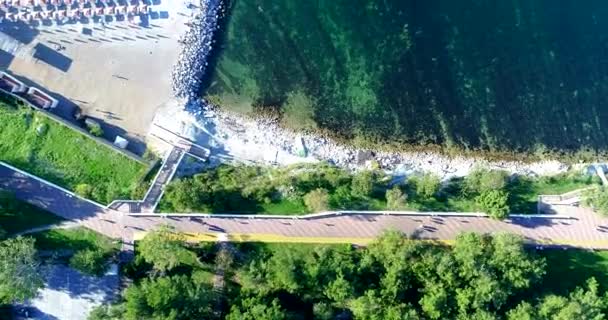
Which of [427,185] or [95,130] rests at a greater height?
[427,185]

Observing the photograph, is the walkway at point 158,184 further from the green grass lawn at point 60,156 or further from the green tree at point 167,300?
the green tree at point 167,300

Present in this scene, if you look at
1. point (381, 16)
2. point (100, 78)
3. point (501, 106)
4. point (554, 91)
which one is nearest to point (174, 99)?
point (100, 78)

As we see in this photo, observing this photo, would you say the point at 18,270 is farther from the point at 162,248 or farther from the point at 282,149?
the point at 282,149

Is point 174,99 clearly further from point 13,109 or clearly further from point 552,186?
point 552,186

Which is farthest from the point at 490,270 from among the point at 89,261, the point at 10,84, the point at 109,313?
the point at 10,84

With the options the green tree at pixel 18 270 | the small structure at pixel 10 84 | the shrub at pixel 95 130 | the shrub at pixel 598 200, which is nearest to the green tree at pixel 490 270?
the shrub at pixel 598 200

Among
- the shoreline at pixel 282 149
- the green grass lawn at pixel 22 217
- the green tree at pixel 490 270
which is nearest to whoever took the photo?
the green tree at pixel 490 270
